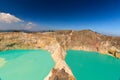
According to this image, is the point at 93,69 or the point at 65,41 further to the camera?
the point at 65,41

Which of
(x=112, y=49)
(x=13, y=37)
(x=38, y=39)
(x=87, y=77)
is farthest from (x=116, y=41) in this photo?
(x=87, y=77)

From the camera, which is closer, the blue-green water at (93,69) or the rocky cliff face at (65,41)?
the blue-green water at (93,69)

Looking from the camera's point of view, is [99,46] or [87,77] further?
[99,46]

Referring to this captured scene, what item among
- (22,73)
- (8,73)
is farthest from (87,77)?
(8,73)

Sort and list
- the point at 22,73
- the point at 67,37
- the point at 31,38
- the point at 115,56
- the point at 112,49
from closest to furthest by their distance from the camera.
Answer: the point at 22,73 < the point at 115,56 < the point at 112,49 < the point at 31,38 < the point at 67,37

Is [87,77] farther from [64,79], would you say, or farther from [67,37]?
[67,37]

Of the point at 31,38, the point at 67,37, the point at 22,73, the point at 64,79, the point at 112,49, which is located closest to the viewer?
the point at 64,79

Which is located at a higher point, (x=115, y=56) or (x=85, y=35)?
(x=85, y=35)

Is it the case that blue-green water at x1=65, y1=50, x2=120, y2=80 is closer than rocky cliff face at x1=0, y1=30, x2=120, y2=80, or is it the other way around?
blue-green water at x1=65, y1=50, x2=120, y2=80

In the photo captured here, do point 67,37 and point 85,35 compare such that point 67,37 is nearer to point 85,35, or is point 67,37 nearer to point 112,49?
point 85,35
